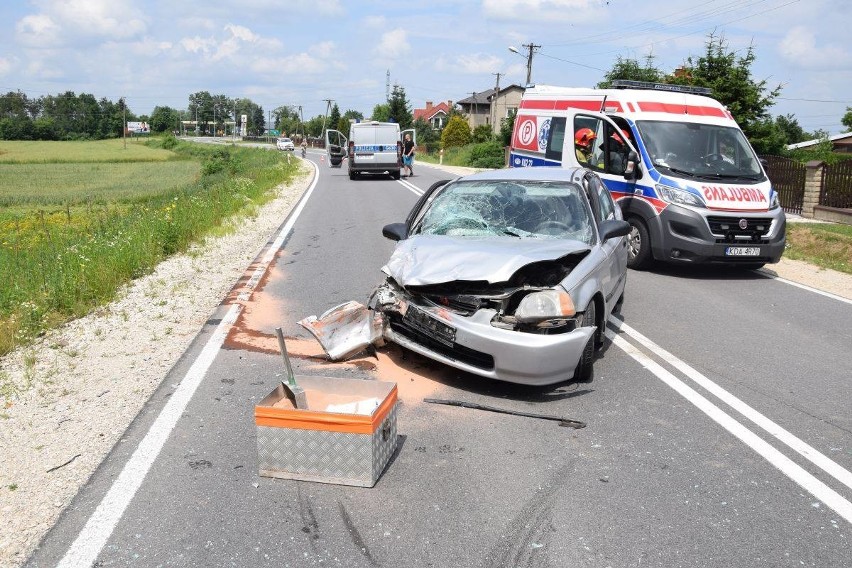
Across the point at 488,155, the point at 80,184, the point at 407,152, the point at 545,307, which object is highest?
the point at 407,152

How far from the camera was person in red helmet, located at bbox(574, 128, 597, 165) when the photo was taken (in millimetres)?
12727

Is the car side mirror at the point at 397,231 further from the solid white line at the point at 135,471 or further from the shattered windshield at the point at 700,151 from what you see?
the shattered windshield at the point at 700,151

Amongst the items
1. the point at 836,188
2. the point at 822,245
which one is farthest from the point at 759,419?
the point at 836,188

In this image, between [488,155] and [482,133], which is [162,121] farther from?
[488,155]

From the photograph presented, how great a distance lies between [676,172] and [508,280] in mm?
6503

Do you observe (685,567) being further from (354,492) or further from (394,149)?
(394,149)

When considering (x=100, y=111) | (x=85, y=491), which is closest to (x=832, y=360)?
(x=85, y=491)

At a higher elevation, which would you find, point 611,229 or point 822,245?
point 611,229

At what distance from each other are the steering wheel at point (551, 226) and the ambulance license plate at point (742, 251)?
15.7ft

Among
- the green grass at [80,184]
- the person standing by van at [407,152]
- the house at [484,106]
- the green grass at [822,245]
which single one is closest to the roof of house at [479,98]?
the house at [484,106]

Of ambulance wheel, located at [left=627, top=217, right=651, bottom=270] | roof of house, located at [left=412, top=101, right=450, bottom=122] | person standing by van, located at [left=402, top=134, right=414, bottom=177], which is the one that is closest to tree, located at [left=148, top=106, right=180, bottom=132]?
roof of house, located at [left=412, top=101, right=450, bottom=122]

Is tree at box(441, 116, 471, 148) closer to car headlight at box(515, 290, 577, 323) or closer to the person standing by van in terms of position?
the person standing by van

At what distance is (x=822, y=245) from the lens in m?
14.5

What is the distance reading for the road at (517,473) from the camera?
3.60 meters
